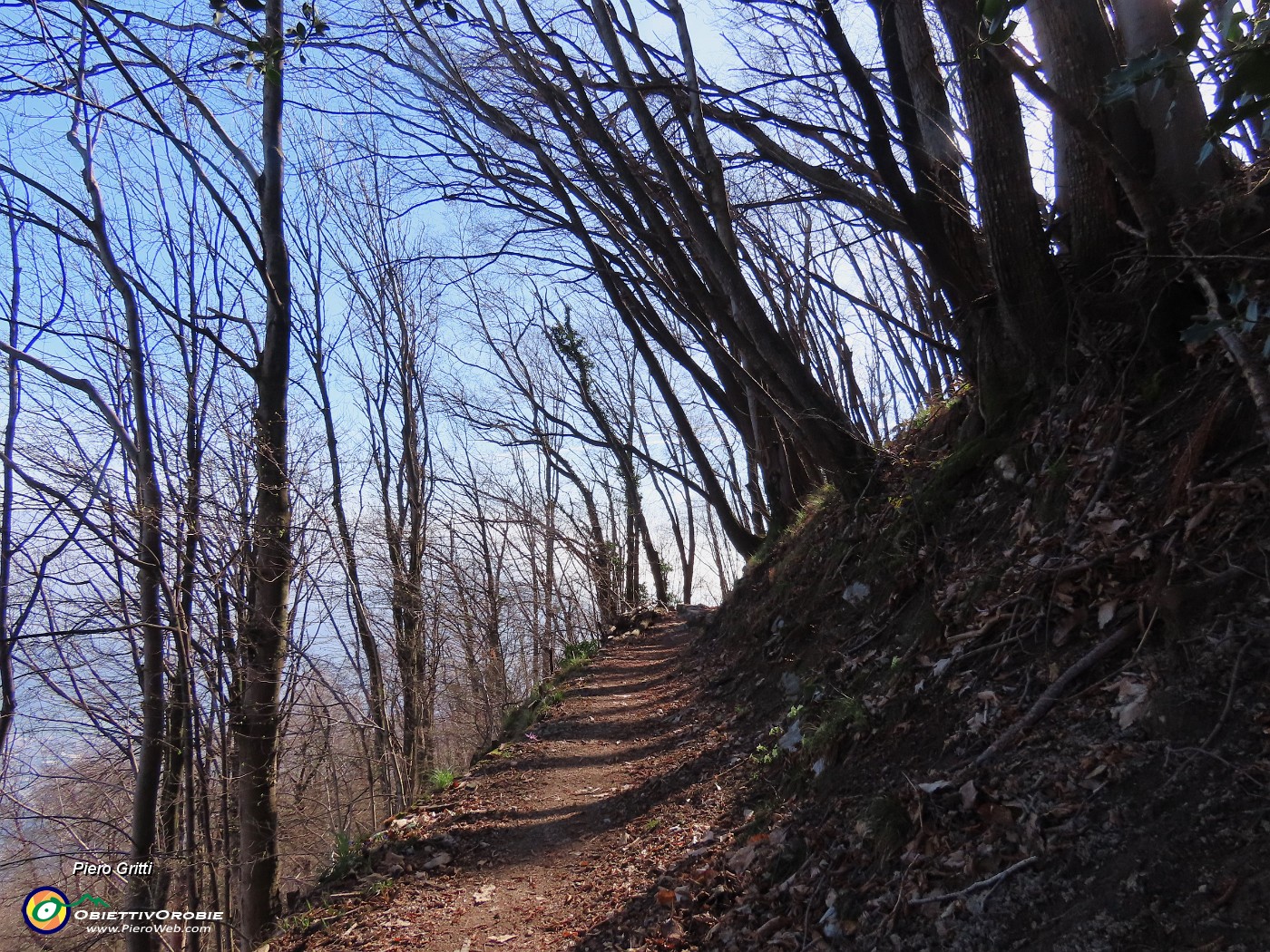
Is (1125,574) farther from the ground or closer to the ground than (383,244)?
closer to the ground

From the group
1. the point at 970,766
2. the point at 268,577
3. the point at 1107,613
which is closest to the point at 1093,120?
the point at 1107,613

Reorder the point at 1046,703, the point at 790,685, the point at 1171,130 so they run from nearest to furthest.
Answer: the point at 1046,703 → the point at 1171,130 → the point at 790,685

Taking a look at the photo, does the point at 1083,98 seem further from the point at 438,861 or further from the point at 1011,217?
the point at 438,861

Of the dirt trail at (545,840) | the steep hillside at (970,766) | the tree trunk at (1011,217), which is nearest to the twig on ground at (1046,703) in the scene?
the steep hillside at (970,766)

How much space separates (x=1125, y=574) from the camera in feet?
9.44

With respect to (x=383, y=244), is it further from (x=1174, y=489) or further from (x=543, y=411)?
(x=1174, y=489)

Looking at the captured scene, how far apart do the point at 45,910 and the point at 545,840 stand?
3901 mm

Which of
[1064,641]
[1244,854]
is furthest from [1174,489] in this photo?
[1244,854]

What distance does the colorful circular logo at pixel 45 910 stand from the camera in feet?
17.4

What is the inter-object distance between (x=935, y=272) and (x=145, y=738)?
7182 mm

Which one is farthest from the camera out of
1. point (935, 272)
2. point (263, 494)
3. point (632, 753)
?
point (632, 753)

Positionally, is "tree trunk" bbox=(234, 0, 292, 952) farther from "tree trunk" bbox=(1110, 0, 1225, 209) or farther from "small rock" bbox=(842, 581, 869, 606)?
"tree trunk" bbox=(1110, 0, 1225, 209)

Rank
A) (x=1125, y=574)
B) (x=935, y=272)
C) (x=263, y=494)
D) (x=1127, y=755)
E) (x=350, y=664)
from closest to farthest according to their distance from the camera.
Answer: (x=1127, y=755), (x=1125, y=574), (x=935, y=272), (x=263, y=494), (x=350, y=664)

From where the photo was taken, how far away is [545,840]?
16.6 feet
